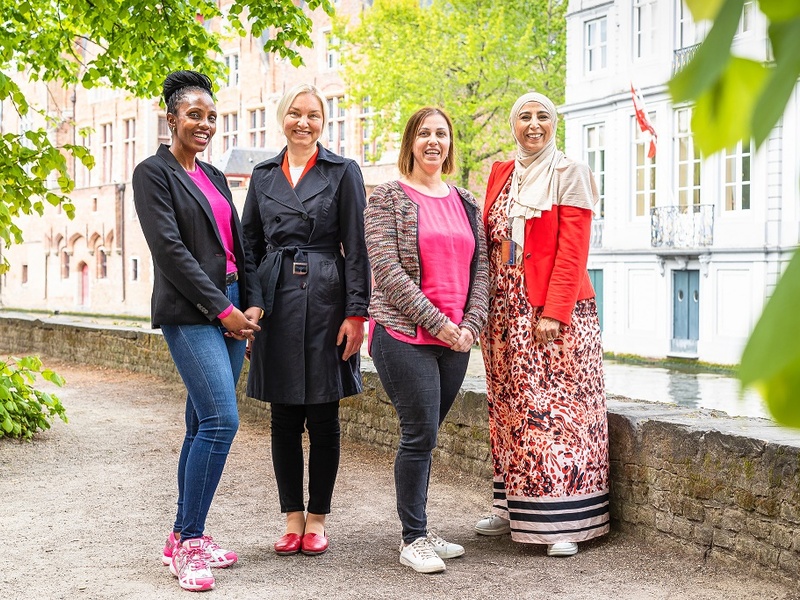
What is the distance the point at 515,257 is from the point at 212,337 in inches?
50.3

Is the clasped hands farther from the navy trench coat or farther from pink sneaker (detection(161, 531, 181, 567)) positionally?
pink sneaker (detection(161, 531, 181, 567))

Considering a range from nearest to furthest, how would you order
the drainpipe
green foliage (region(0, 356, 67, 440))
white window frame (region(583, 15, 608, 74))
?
green foliage (region(0, 356, 67, 440)), white window frame (region(583, 15, 608, 74)), the drainpipe

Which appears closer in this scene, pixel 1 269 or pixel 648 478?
pixel 648 478

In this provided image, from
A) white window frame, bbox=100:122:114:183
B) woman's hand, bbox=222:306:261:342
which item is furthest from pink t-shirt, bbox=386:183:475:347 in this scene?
white window frame, bbox=100:122:114:183

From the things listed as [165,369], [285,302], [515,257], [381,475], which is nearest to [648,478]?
[515,257]

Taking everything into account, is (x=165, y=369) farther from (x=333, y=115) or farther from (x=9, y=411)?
(x=333, y=115)

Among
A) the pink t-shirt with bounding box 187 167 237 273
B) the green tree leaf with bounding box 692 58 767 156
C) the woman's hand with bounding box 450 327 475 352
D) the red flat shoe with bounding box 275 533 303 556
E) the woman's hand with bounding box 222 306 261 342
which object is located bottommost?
the red flat shoe with bounding box 275 533 303 556

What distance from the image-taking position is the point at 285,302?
4160mm

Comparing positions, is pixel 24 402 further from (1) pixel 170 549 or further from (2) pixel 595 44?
(2) pixel 595 44

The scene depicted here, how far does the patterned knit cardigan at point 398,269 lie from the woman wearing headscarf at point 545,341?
0.89 ft

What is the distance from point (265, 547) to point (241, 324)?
1.15 metres

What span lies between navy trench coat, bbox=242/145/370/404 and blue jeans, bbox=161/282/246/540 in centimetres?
27

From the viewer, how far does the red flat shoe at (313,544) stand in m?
4.29

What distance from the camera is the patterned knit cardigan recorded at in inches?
156
